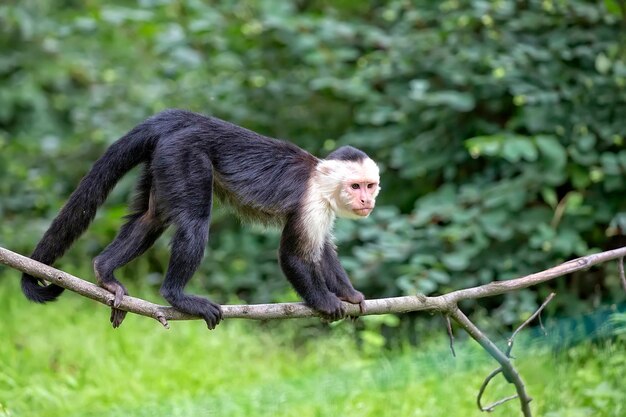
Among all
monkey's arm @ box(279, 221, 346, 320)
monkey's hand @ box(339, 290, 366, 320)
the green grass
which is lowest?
the green grass

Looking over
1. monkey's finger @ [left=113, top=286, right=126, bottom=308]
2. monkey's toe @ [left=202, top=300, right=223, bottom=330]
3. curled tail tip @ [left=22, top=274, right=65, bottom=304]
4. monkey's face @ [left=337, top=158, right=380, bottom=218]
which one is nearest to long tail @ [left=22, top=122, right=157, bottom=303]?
curled tail tip @ [left=22, top=274, right=65, bottom=304]

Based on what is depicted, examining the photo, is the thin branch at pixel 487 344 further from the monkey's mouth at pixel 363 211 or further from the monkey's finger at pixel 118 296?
the monkey's finger at pixel 118 296

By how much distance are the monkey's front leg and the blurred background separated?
950 millimetres

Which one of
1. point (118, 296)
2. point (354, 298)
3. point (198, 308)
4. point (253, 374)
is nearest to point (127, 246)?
point (118, 296)

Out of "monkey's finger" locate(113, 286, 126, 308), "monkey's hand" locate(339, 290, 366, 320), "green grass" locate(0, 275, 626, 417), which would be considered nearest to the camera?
"monkey's finger" locate(113, 286, 126, 308)

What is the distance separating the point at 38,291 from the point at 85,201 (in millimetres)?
459

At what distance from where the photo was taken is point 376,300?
3.58 meters

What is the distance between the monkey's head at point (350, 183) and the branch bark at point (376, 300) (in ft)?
1.94

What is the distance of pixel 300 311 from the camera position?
3684 millimetres

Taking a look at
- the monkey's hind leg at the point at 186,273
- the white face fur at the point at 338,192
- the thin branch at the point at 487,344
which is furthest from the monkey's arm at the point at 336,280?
the monkey's hind leg at the point at 186,273

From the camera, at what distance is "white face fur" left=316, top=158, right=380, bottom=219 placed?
4086mm

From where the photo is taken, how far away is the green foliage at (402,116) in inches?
237

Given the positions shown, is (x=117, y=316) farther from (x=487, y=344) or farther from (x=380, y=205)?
(x=380, y=205)

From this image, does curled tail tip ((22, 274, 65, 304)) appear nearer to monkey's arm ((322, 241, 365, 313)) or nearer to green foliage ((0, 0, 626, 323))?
monkey's arm ((322, 241, 365, 313))
